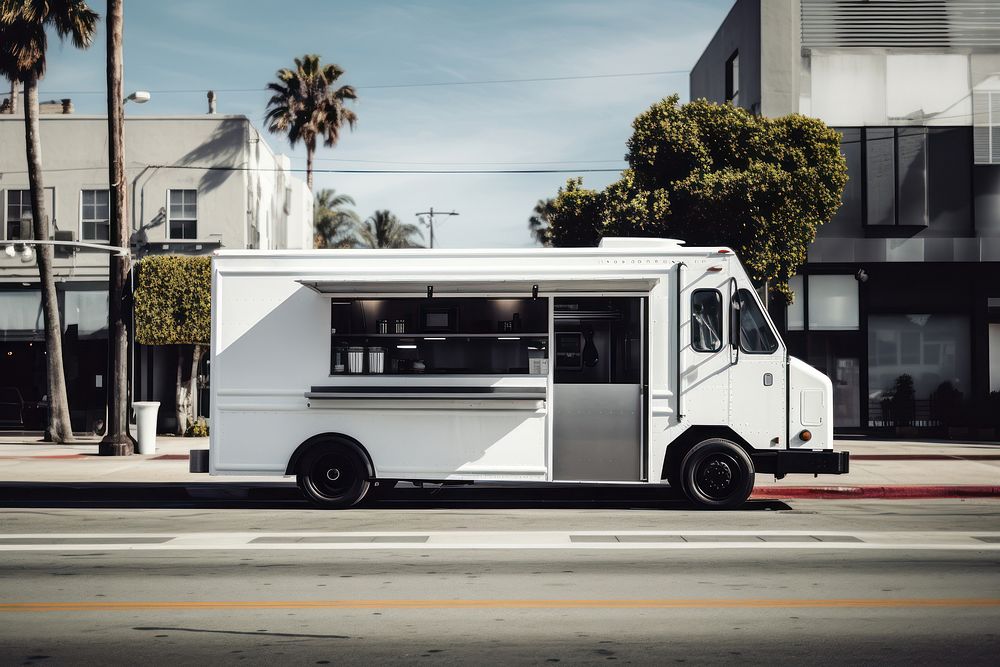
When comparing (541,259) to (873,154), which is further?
(873,154)

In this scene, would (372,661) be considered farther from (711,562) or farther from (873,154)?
(873,154)

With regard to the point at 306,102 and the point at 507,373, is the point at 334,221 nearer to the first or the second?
the point at 306,102

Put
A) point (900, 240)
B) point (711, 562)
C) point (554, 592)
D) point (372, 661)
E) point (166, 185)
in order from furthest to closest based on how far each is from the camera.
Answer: point (166, 185) → point (900, 240) → point (711, 562) → point (554, 592) → point (372, 661)

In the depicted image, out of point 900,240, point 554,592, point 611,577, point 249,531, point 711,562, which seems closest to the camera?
point 554,592

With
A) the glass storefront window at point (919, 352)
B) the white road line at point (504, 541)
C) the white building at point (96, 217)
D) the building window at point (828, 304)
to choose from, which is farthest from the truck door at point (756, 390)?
the white building at point (96, 217)

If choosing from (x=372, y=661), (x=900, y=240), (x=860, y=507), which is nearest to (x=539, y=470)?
(x=860, y=507)

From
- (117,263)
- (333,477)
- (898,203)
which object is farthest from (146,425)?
(898,203)

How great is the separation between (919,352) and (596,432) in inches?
624

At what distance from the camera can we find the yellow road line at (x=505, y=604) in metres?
7.12

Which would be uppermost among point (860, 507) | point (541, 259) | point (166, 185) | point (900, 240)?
point (166, 185)

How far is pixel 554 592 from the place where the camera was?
7.64 meters

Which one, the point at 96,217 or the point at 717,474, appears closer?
the point at 717,474

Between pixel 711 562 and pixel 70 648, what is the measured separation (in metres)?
5.21

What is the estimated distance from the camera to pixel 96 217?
2634 cm
